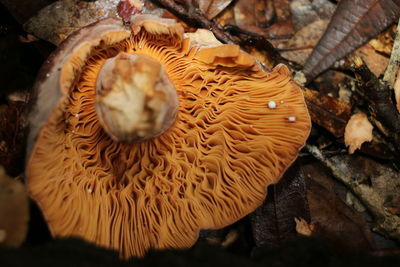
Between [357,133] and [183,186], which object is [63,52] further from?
[357,133]

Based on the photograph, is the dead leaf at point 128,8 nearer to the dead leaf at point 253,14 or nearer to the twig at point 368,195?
the dead leaf at point 253,14

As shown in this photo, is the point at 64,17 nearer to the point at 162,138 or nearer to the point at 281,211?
the point at 162,138

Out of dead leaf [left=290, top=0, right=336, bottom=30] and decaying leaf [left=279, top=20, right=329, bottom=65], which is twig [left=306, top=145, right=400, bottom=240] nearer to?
decaying leaf [left=279, top=20, right=329, bottom=65]

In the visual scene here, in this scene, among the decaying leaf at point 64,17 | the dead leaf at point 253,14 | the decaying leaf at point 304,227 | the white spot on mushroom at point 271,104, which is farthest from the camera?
the dead leaf at point 253,14

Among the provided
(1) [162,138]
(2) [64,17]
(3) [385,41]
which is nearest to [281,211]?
(1) [162,138]

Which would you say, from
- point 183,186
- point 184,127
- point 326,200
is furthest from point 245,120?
point 326,200

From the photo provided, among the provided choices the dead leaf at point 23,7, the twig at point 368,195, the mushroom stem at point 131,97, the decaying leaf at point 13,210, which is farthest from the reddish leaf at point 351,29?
the decaying leaf at point 13,210

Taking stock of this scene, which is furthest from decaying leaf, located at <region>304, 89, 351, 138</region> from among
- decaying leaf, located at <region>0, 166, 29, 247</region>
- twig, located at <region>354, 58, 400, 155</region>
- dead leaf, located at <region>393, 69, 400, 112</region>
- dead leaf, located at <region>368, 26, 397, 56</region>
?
decaying leaf, located at <region>0, 166, 29, 247</region>
